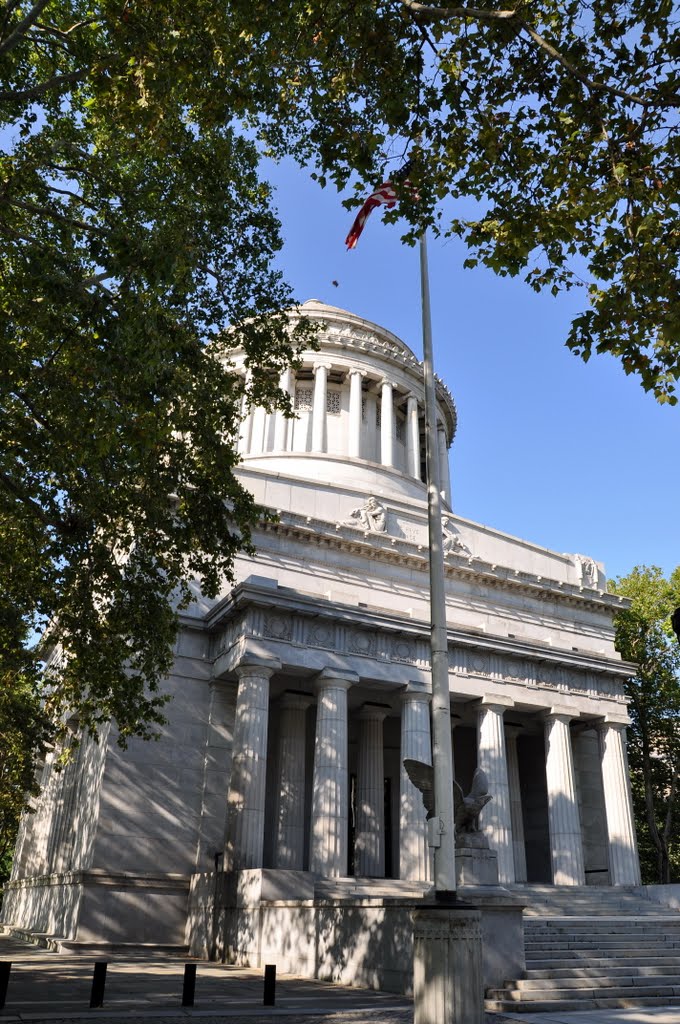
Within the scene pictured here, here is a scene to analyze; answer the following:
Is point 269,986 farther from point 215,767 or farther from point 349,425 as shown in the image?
point 349,425

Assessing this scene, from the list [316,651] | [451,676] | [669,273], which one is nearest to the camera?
[669,273]

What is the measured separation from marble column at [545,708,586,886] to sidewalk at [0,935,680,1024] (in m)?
13.0

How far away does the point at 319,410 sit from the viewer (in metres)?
44.9

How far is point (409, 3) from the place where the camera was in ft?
33.5

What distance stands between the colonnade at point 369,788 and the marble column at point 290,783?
34mm

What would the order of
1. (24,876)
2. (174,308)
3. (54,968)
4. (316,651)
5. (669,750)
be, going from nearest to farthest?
(174,308)
(54,968)
(316,651)
(24,876)
(669,750)

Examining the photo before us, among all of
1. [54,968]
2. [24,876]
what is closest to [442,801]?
[54,968]

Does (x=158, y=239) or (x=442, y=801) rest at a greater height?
(x=158, y=239)

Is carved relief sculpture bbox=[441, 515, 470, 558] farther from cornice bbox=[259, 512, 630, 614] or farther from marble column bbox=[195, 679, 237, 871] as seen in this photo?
marble column bbox=[195, 679, 237, 871]

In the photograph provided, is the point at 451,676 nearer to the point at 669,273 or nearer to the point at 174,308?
the point at 174,308

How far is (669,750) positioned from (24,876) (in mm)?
31632

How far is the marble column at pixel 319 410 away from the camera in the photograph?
44.3 m

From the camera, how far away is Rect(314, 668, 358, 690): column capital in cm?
2506

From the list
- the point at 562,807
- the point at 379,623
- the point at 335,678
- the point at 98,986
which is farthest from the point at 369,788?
the point at 98,986
